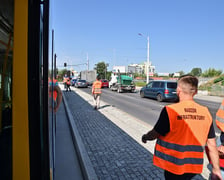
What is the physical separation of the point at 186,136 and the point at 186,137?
10 mm

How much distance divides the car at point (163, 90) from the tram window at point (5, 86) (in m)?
14.9

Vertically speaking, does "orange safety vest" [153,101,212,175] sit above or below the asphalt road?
above

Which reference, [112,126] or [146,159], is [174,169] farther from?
[112,126]

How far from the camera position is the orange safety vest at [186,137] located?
188 centimetres

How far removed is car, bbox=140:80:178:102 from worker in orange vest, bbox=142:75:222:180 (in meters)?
14.4

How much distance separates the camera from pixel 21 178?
1.54 meters

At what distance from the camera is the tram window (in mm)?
1896

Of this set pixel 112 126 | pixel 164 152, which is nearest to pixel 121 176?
pixel 164 152

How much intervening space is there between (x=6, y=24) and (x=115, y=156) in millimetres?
3401

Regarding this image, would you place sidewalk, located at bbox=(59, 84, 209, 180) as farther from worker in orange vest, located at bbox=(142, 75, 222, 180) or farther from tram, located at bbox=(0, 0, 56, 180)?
tram, located at bbox=(0, 0, 56, 180)

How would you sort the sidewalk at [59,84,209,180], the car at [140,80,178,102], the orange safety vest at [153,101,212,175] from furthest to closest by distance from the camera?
the car at [140,80,178,102] < the sidewalk at [59,84,209,180] < the orange safety vest at [153,101,212,175]

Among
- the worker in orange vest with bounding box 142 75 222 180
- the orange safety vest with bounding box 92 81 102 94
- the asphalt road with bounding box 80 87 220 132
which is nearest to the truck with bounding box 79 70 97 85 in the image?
the asphalt road with bounding box 80 87 220 132

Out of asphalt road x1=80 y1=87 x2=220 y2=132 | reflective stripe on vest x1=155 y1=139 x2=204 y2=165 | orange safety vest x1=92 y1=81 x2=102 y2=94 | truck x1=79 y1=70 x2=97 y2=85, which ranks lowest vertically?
asphalt road x1=80 y1=87 x2=220 y2=132

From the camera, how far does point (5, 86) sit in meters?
2.13
